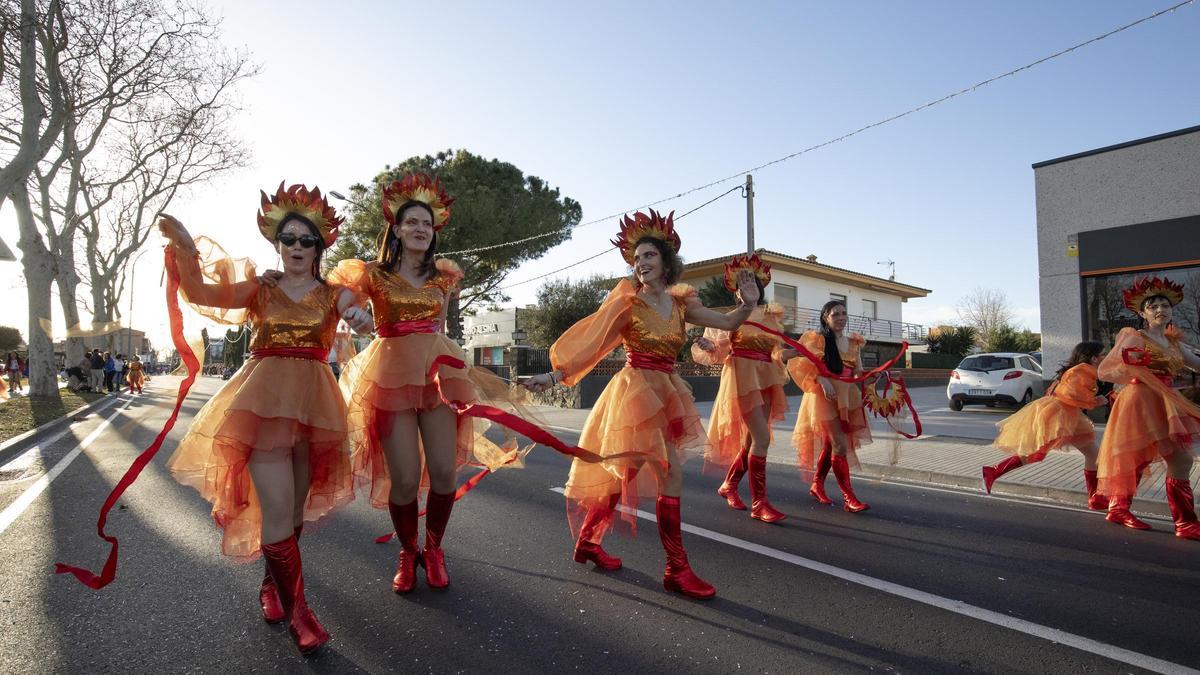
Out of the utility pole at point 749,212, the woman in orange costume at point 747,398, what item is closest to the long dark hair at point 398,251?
the woman in orange costume at point 747,398

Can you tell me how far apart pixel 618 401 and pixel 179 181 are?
96.9 ft

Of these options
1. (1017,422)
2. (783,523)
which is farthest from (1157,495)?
(783,523)

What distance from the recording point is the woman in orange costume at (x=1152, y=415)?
16.0ft

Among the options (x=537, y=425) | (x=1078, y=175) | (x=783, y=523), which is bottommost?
(x=783, y=523)

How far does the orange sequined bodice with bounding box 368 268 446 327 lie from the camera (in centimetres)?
369

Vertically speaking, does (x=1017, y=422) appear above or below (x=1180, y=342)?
below

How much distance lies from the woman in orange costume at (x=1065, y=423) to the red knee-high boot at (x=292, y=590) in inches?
217

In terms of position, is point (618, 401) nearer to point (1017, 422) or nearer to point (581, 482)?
point (581, 482)

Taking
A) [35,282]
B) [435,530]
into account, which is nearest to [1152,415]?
[435,530]

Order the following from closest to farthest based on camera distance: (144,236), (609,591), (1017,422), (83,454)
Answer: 1. (609,591)
2. (1017,422)
3. (83,454)
4. (144,236)

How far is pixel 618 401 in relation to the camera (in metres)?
3.95

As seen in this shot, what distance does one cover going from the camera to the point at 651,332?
407cm

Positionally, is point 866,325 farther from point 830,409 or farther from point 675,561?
point 675,561

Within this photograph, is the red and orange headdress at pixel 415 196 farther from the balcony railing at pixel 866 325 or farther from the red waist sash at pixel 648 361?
the balcony railing at pixel 866 325
